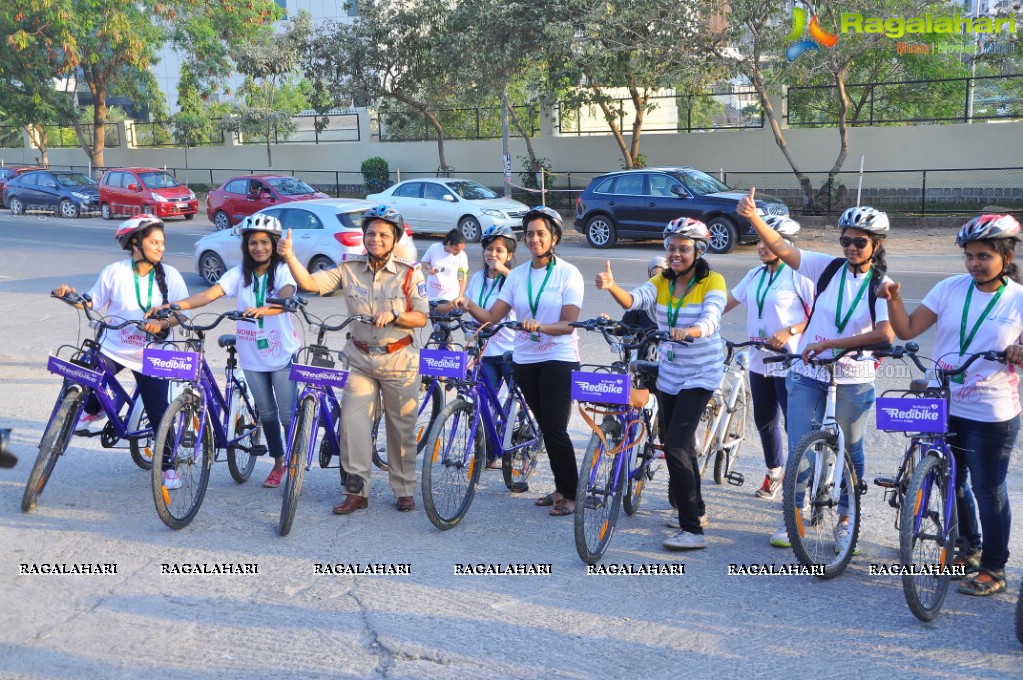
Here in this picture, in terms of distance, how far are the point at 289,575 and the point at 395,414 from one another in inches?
49.9

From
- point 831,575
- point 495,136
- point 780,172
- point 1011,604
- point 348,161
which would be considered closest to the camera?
point 1011,604

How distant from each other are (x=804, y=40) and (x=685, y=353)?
19.5 m

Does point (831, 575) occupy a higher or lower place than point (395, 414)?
lower

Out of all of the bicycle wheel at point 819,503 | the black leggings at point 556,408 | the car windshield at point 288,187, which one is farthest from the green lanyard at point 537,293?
the car windshield at point 288,187

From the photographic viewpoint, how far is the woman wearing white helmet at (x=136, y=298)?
6.64 meters

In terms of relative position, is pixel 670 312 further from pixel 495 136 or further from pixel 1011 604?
pixel 495 136

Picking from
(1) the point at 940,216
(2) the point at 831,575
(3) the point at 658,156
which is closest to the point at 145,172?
Result: (3) the point at 658,156

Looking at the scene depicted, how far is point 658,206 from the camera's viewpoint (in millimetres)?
20469

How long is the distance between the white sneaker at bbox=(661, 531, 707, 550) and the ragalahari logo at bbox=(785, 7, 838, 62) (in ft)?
61.1

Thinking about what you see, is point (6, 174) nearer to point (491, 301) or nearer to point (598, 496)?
point (491, 301)

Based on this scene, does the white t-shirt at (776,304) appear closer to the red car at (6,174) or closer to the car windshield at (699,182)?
the car windshield at (699,182)

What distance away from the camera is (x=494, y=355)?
715 cm

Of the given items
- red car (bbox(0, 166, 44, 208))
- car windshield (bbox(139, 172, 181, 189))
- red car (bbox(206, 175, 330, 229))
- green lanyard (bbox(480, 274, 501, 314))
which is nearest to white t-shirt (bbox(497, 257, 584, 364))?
green lanyard (bbox(480, 274, 501, 314))

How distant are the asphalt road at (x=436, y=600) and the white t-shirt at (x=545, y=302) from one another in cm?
100
